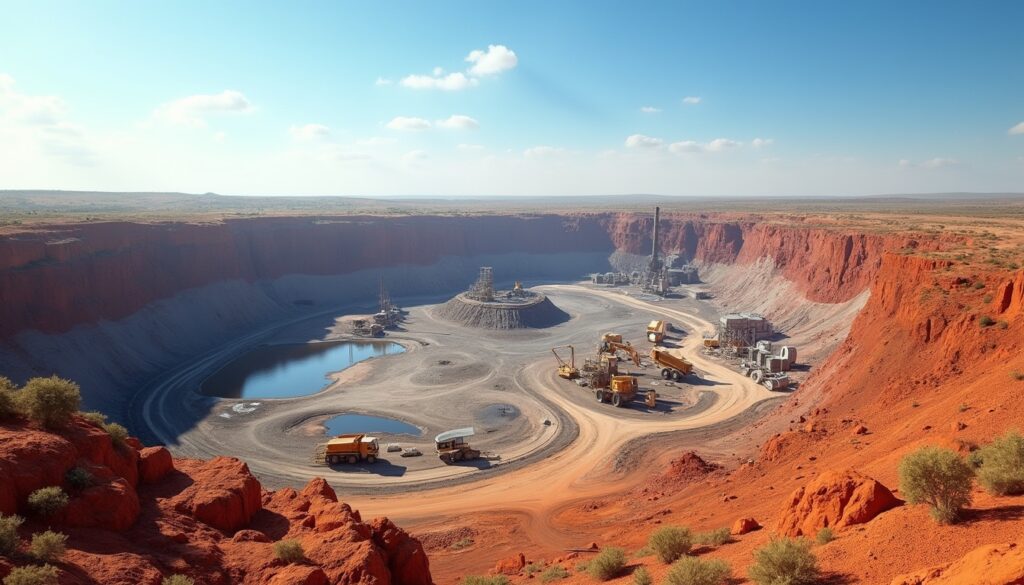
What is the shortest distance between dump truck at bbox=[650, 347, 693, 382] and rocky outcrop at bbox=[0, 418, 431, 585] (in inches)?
1450

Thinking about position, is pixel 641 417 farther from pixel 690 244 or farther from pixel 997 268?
pixel 690 244

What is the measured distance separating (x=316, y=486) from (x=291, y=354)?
4545cm

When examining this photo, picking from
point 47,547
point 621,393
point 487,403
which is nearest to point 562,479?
point 621,393

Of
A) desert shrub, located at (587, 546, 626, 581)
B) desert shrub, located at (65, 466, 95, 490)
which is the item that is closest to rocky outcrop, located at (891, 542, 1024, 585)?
desert shrub, located at (587, 546, 626, 581)

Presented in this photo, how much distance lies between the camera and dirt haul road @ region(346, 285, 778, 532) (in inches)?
1124

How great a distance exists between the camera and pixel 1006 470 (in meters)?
12.4

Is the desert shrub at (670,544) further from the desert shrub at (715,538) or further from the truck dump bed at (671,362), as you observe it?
the truck dump bed at (671,362)

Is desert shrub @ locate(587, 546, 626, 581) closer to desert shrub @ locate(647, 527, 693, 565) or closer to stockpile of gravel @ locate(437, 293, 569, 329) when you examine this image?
desert shrub @ locate(647, 527, 693, 565)

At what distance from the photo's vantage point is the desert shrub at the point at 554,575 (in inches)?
680

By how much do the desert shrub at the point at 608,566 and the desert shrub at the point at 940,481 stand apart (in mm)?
7763

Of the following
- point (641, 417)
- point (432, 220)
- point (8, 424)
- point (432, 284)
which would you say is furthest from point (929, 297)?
point (432, 220)

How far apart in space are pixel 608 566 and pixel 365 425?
29.1 m

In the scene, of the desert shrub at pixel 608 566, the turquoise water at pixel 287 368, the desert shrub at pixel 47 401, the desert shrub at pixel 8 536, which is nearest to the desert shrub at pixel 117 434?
the desert shrub at pixel 47 401

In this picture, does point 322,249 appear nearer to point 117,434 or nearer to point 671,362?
point 671,362
